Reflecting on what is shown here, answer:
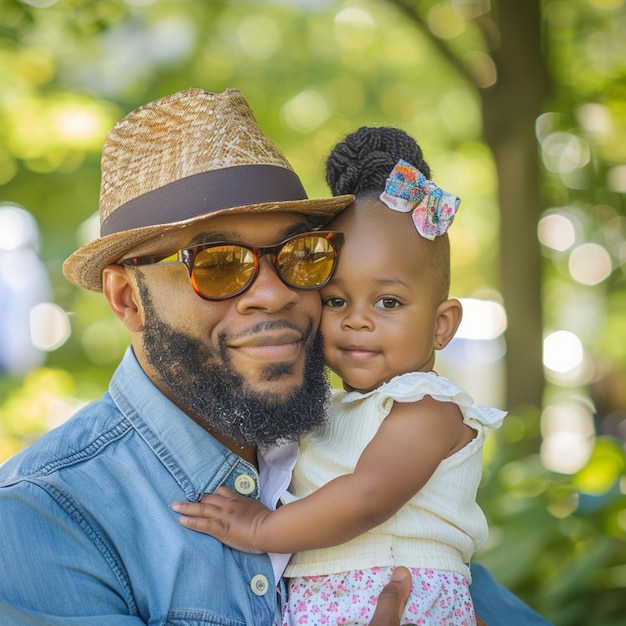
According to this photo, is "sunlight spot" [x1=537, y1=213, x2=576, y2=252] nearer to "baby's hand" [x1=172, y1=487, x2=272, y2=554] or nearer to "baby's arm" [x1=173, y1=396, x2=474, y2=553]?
"baby's arm" [x1=173, y1=396, x2=474, y2=553]

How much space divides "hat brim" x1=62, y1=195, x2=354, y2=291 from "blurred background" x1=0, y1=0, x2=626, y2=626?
243cm

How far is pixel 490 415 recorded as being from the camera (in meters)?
2.52

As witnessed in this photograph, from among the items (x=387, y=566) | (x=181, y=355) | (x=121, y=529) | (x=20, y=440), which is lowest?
(x=20, y=440)

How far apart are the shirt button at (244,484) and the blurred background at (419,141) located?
8.63 feet

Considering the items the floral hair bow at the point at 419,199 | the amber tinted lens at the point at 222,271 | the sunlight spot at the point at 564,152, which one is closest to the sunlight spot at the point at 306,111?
the sunlight spot at the point at 564,152

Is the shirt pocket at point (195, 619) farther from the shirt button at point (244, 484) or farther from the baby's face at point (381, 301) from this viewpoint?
the baby's face at point (381, 301)

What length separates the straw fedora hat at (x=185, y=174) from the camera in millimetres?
2496

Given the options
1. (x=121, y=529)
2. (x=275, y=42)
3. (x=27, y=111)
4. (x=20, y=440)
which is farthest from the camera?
(x=275, y=42)

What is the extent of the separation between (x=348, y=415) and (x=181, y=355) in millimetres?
522

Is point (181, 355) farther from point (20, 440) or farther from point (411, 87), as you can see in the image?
point (411, 87)

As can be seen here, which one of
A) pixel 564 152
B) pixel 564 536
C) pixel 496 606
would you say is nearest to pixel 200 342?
pixel 496 606

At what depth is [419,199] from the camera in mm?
2576

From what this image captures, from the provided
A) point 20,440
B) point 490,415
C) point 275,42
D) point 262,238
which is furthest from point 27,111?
point 490,415

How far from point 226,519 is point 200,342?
1.70ft
